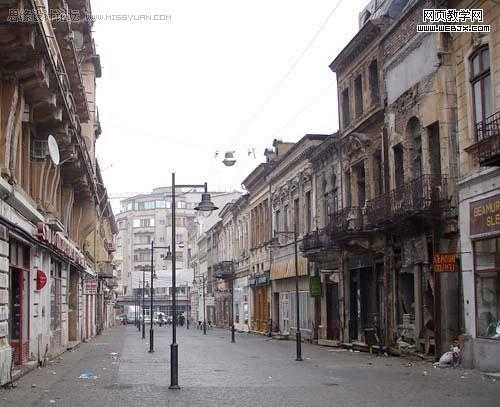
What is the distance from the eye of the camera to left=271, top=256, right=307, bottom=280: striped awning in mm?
38469

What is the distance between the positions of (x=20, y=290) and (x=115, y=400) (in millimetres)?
6613

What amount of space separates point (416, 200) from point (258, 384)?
26.8 ft

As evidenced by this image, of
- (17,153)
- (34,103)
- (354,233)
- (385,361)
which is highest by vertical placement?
(34,103)

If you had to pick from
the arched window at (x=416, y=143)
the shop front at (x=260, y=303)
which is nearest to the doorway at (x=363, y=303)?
the arched window at (x=416, y=143)

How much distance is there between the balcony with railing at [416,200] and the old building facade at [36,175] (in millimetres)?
10145

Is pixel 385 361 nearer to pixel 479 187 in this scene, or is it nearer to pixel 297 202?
pixel 479 187

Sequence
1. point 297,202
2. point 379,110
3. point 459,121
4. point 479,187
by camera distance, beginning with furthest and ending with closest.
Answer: point 297,202
point 379,110
point 459,121
point 479,187

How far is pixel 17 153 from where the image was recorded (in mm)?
19188

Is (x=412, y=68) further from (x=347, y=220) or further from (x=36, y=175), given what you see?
(x=36, y=175)

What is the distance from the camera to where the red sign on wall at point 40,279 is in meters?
21.2

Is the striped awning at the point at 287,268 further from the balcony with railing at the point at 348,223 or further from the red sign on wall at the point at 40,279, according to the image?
the red sign on wall at the point at 40,279

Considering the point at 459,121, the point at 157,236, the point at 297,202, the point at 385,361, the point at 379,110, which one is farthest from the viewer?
the point at 157,236

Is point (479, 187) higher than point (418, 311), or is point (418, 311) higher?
point (479, 187)

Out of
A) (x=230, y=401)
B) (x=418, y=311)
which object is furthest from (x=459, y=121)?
(x=230, y=401)
